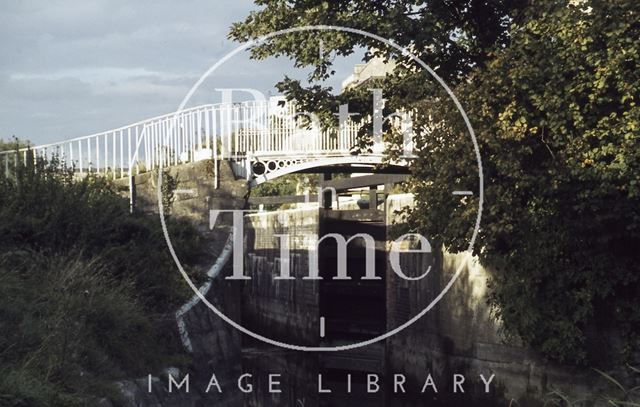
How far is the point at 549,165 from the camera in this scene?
12203 millimetres

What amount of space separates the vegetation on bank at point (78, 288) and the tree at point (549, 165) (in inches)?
161

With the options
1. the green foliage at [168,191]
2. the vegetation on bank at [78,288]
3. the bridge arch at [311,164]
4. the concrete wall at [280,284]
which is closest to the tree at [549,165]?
the vegetation on bank at [78,288]

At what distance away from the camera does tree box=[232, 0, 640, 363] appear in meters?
11.6

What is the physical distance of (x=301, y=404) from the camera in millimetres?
22438

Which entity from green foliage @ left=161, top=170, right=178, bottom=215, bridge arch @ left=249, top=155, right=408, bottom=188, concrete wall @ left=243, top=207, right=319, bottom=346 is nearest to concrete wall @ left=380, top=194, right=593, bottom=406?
bridge arch @ left=249, top=155, right=408, bottom=188

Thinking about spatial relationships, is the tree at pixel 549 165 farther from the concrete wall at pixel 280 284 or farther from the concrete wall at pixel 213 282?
the concrete wall at pixel 280 284

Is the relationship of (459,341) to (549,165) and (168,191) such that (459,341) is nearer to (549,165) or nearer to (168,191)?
(549,165)

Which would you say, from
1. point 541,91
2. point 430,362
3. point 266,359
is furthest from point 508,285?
point 266,359

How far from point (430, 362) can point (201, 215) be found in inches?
203

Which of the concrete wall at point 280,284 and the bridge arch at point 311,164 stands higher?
the bridge arch at point 311,164

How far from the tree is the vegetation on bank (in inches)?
161

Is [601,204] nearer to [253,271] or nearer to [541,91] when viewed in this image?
[541,91]

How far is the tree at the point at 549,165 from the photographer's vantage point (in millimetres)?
11633

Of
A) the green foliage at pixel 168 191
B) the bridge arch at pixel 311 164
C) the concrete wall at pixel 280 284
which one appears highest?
the bridge arch at pixel 311 164
